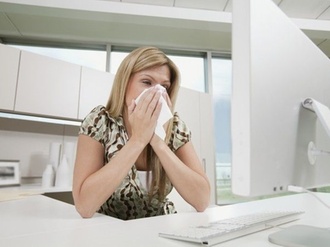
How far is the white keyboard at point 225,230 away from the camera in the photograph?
504 mm

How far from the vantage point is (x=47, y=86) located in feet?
7.04

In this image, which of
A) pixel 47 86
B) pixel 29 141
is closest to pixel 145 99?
pixel 47 86

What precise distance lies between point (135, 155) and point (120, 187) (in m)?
0.19

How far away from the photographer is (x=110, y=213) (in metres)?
1.05

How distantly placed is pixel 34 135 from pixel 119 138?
1.55 m

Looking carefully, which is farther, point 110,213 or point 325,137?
point 110,213

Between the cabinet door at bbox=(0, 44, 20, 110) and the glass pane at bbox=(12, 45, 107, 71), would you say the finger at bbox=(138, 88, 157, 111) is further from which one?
the glass pane at bbox=(12, 45, 107, 71)

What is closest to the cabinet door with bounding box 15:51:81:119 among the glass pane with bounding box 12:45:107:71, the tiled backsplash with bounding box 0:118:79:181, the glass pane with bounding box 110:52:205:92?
the tiled backsplash with bounding box 0:118:79:181

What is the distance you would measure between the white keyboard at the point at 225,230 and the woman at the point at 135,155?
286 mm

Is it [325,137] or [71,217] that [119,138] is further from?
[325,137]

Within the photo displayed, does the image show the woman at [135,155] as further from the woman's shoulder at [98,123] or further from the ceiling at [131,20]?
the ceiling at [131,20]

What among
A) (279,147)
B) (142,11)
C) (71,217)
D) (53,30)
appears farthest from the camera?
(53,30)

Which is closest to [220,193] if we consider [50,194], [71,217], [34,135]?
[50,194]

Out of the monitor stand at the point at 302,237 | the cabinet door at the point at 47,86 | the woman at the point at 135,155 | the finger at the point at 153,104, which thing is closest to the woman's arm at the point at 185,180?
the woman at the point at 135,155
